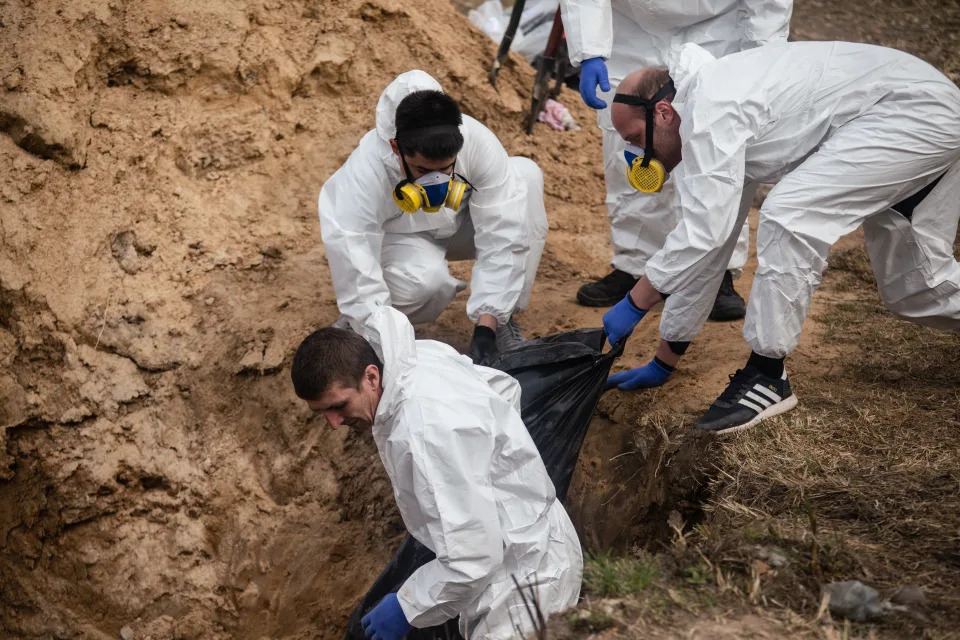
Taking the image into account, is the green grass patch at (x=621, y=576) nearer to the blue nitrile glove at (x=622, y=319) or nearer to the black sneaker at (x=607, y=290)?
the blue nitrile glove at (x=622, y=319)

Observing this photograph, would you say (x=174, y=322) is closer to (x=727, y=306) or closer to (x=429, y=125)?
(x=429, y=125)

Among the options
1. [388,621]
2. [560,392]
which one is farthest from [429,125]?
[388,621]

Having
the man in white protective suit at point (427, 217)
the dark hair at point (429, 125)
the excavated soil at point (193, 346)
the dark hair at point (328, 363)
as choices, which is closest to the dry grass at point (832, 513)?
the excavated soil at point (193, 346)

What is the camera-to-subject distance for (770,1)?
3754mm

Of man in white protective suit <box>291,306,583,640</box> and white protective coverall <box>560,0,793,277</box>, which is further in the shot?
white protective coverall <box>560,0,793,277</box>

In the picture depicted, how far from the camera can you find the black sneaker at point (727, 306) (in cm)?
406

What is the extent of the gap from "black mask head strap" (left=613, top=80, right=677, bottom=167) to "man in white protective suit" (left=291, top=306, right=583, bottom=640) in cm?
112

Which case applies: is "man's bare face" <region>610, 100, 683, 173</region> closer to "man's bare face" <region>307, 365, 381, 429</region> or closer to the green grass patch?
"man's bare face" <region>307, 365, 381, 429</region>

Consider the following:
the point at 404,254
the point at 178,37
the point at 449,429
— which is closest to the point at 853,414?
the point at 449,429

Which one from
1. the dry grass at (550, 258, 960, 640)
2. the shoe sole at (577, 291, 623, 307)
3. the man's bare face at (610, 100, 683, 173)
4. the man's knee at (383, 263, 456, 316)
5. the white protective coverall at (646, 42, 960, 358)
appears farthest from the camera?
the shoe sole at (577, 291, 623, 307)

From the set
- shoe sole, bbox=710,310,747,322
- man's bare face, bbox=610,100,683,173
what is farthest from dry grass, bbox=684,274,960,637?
man's bare face, bbox=610,100,683,173

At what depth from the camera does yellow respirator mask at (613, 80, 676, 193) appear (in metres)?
3.05

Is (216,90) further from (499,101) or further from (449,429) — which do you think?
(449,429)

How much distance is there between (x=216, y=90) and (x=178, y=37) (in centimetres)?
33
